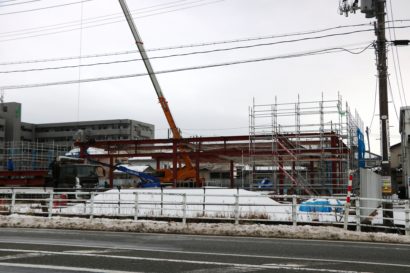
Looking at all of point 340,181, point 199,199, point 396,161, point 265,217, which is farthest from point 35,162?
point 396,161

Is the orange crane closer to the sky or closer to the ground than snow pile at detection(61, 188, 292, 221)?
closer to the sky

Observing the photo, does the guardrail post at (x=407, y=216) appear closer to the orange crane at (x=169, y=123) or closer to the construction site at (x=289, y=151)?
the construction site at (x=289, y=151)

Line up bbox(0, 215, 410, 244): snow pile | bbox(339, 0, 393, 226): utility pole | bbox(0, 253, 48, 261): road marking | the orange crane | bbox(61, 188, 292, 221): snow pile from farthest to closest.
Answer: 1. the orange crane
2. bbox(61, 188, 292, 221): snow pile
3. bbox(339, 0, 393, 226): utility pole
4. bbox(0, 215, 410, 244): snow pile
5. bbox(0, 253, 48, 261): road marking

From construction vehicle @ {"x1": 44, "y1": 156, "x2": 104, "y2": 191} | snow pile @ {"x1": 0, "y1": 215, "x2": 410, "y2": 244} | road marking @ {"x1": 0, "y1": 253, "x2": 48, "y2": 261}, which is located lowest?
snow pile @ {"x1": 0, "y1": 215, "x2": 410, "y2": 244}

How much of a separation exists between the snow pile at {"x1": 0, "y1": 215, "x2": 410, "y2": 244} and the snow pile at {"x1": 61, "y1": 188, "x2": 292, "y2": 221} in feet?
3.83

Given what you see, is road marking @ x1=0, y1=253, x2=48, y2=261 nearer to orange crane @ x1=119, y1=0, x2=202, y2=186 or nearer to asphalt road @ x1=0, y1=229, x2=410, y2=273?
asphalt road @ x1=0, y1=229, x2=410, y2=273

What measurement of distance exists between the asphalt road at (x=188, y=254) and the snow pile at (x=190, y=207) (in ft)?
13.0

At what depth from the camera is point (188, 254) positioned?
10109mm

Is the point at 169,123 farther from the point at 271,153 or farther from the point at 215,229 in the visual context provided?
Answer: the point at 215,229

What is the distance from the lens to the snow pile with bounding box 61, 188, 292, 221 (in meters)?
17.6

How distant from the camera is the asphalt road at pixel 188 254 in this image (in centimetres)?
830

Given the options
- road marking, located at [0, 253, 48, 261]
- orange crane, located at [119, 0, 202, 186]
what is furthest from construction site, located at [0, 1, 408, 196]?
road marking, located at [0, 253, 48, 261]

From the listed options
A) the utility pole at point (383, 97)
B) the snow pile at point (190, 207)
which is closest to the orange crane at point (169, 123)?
the snow pile at point (190, 207)

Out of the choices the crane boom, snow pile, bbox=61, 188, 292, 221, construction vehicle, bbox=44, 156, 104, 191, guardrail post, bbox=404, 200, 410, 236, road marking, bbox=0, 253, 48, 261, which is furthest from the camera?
the crane boom
